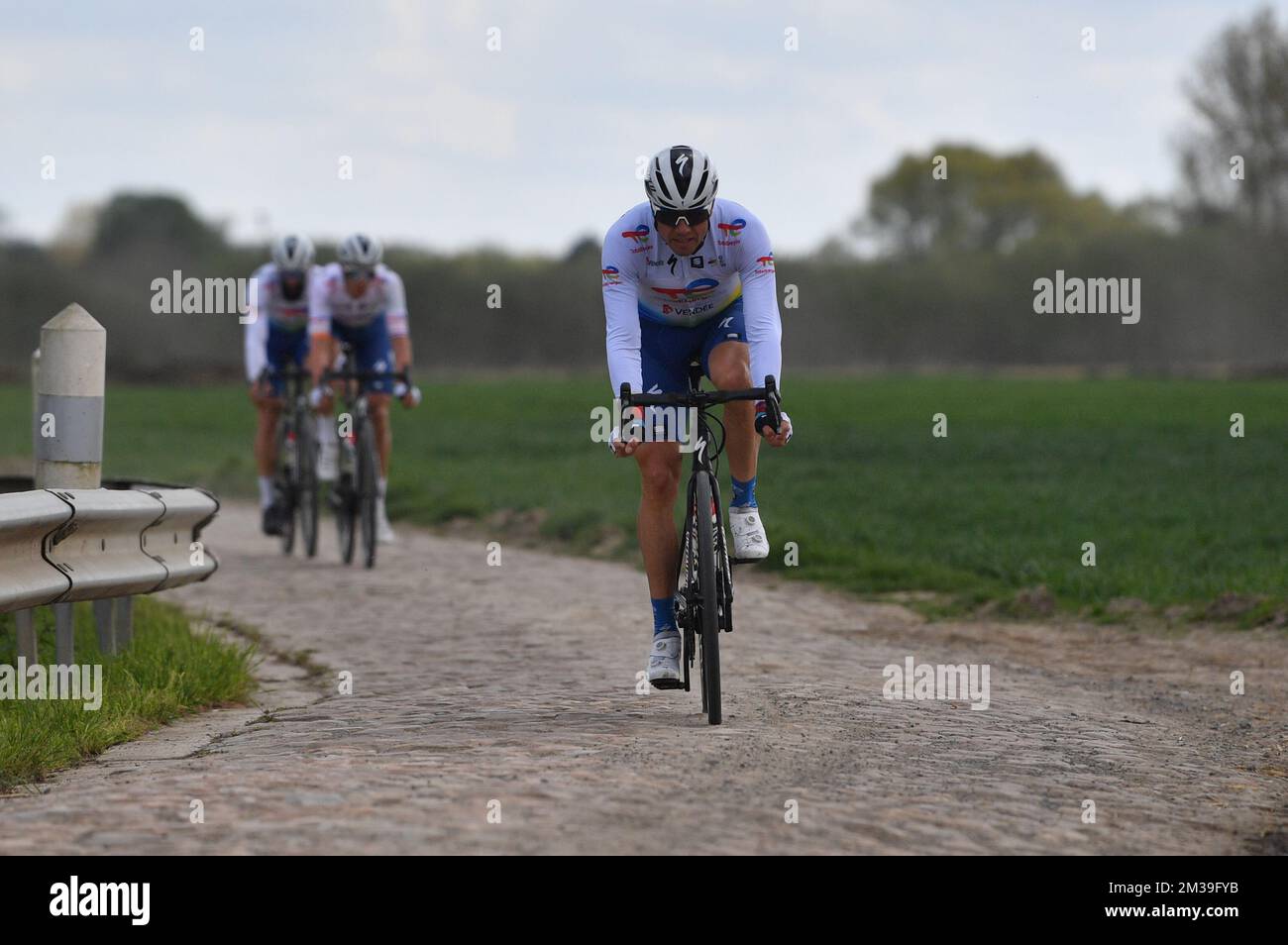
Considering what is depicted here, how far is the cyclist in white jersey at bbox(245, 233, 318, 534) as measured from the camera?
14398 millimetres

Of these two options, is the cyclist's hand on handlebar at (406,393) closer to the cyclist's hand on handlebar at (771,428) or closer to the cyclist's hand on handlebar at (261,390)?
the cyclist's hand on handlebar at (261,390)

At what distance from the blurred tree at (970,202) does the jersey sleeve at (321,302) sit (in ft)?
279

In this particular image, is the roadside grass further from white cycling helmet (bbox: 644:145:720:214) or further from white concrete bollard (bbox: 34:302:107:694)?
white cycling helmet (bbox: 644:145:720:214)

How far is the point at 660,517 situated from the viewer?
24.4ft

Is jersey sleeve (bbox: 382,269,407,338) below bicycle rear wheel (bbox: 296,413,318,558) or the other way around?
the other way around

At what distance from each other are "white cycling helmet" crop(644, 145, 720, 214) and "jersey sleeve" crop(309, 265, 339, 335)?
7142 millimetres

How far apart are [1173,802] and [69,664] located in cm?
465

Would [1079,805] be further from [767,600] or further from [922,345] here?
[922,345]

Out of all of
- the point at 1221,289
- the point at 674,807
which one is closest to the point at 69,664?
the point at 674,807

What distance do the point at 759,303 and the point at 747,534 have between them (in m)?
1.00

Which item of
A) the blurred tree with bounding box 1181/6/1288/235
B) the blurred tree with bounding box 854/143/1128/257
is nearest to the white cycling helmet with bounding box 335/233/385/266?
the blurred tree with bounding box 1181/6/1288/235

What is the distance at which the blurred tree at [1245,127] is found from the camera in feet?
229

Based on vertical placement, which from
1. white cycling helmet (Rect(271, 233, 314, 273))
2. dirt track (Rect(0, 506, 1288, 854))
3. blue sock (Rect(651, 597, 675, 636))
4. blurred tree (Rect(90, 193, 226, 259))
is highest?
blurred tree (Rect(90, 193, 226, 259))
